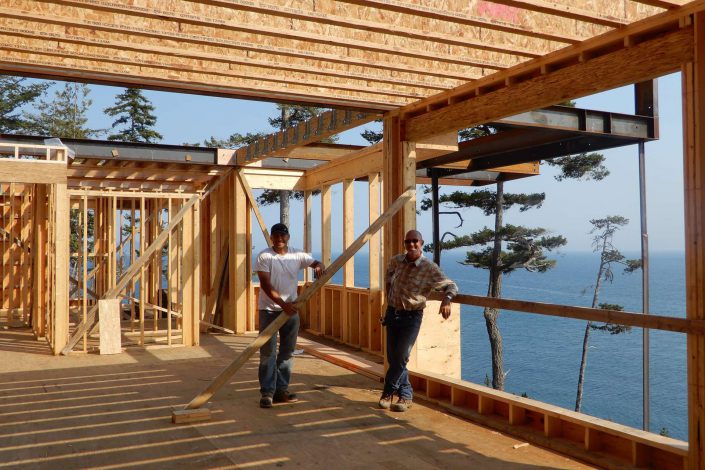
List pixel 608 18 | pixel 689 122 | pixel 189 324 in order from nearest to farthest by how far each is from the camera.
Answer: pixel 689 122 < pixel 608 18 < pixel 189 324

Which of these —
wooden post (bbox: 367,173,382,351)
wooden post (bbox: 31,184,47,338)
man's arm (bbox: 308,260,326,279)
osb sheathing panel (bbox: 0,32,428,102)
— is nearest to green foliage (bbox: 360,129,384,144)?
wooden post (bbox: 31,184,47,338)

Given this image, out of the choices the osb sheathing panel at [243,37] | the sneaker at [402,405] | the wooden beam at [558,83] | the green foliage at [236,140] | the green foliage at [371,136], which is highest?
the green foliage at [236,140]

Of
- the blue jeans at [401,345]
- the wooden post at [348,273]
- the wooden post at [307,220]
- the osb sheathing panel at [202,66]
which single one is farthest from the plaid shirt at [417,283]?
the wooden post at [307,220]

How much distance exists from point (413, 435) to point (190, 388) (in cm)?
285

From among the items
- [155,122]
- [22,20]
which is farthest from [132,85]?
[155,122]

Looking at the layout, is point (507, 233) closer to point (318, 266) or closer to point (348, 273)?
point (348, 273)

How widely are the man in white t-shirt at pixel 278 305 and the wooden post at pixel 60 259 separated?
4.21m

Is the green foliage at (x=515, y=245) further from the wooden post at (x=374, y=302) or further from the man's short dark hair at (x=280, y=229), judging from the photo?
the man's short dark hair at (x=280, y=229)

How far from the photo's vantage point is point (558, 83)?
519 centimetres

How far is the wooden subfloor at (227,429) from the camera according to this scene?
4.55 m

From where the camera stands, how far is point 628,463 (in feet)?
14.4

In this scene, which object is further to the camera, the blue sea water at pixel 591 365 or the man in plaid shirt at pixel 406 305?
the blue sea water at pixel 591 365

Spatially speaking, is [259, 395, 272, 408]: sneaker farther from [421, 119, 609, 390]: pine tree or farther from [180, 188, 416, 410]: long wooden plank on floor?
[421, 119, 609, 390]: pine tree

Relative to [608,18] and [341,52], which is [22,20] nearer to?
[341,52]
